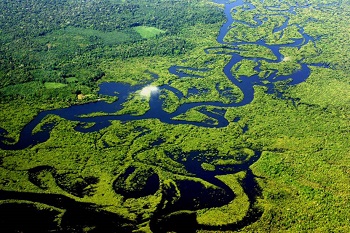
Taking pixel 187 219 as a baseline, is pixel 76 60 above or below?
above

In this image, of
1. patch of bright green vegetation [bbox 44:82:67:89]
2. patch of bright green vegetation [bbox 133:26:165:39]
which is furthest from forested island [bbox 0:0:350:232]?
patch of bright green vegetation [bbox 133:26:165:39]

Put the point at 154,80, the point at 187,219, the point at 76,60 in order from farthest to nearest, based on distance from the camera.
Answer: the point at 76,60 → the point at 154,80 → the point at 187,219

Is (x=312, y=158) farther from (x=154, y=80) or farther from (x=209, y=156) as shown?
(x=154, y=80)

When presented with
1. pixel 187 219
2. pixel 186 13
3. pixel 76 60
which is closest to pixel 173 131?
pixel 187 219

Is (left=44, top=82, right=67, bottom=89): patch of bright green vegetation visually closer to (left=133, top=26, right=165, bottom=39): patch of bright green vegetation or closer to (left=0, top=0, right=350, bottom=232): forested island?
(left=0, top=0, right=350, bottom=232): forested island

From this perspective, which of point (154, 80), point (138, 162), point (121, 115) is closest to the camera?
point (138, 162)

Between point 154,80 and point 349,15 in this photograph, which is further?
point 349,15
